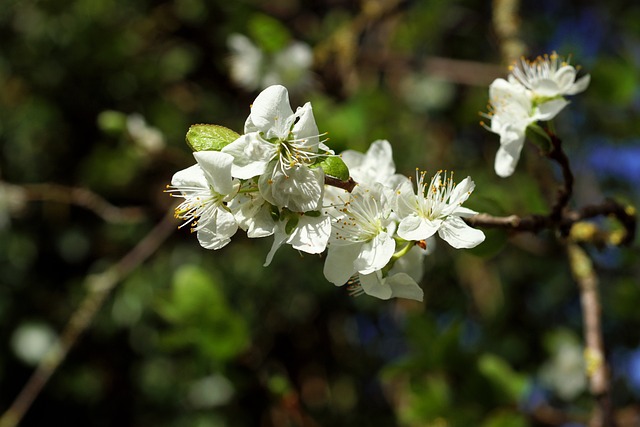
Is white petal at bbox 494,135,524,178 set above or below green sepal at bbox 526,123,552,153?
below

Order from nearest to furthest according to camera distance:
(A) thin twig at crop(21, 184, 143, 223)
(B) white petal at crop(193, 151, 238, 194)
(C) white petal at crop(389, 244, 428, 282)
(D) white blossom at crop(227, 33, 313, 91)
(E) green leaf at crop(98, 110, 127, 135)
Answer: (B) white petal at crop(193, 151, 238, 194) < (C) white petal at crop(389, 244, 428, 282) < (E) green leaf at crop(98, 110, 127, 135) < (A) thin twig at crop(21, 184, 143, 223) < (D) white blossom at crop(227, 33, 313, 91)

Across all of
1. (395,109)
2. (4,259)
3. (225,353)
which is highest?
(395,109)

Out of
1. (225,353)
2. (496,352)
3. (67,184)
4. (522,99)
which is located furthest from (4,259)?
(522,99)

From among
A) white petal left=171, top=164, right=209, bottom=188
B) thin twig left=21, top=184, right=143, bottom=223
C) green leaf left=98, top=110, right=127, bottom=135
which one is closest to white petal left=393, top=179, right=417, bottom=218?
white petal left=171, top=164, right=209, bottom=188

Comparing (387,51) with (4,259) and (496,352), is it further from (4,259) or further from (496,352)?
(4,259)

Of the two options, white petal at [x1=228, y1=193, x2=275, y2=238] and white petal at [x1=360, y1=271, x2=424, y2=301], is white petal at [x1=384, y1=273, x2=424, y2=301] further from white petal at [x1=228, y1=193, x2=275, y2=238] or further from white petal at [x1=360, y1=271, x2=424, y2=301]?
white petal at [x1=228, y1=193, x2=275, y2=238]

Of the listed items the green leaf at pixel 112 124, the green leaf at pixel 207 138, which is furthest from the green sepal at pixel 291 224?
the green leaf at pixel 112 124
